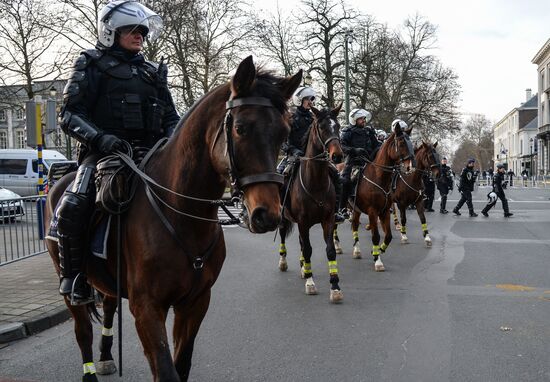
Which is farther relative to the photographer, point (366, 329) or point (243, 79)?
point (366, 329)

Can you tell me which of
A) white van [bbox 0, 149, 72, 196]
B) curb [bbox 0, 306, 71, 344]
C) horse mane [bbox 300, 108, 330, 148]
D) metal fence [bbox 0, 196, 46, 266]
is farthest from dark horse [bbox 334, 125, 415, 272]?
white van [bbox 0, 149, 72, 196]

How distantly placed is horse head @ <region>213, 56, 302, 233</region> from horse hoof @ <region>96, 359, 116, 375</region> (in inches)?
106

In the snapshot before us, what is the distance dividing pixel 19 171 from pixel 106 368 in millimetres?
26115

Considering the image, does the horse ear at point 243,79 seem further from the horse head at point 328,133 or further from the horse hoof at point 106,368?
the horse head at point 328,133

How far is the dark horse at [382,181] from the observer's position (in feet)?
32.0

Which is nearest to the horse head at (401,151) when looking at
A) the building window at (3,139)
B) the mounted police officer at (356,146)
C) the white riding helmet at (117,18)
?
the mounted police officer at (356,146)

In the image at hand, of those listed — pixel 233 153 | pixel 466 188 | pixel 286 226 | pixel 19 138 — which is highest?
pixel 19 138

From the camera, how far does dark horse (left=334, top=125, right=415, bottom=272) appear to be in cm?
977

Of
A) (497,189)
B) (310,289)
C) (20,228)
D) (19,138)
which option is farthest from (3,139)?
(310,289)

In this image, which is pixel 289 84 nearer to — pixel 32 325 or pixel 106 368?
pixel 106 368

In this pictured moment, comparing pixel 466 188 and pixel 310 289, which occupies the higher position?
pixel 466 188

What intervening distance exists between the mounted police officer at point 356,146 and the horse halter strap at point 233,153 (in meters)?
7.75

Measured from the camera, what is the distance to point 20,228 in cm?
906

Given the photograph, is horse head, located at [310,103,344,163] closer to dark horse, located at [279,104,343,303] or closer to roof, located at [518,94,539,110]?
dark horse, located at [279,104,343,303]
